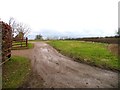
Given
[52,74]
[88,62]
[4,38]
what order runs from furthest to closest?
1. [88,62]
2. [4,38]
3. [52,74]

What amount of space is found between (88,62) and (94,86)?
18.1 ft

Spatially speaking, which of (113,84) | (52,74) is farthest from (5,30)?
(113,84)

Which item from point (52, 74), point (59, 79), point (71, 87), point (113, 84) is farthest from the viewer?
point (52, 74)

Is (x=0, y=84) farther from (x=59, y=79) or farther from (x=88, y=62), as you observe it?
(x=88, y=62)

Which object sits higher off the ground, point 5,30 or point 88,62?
point 5,30

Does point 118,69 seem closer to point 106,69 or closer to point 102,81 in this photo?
point 106,69

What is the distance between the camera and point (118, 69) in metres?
10.8

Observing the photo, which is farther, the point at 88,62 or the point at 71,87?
the point at 88,62

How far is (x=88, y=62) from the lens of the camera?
42.6 ft

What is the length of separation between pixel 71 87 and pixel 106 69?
4206mm

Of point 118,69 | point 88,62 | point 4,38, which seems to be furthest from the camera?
point 88,62

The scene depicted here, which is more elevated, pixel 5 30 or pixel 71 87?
pixel 5 30

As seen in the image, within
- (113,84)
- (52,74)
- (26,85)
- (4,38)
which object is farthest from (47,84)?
(4,38)

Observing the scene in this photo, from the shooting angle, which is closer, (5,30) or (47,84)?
(47,84)
